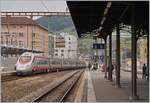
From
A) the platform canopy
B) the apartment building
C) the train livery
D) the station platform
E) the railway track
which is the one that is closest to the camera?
the station platform

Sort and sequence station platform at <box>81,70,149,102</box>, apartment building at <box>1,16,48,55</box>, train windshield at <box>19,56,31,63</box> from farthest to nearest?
apartment building at <box>1,16,48,55</box>, train windshield at <box>19,56,31,63</box>, station platform at <box>81,70,149,102</box>

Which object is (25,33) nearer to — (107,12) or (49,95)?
(107,12)

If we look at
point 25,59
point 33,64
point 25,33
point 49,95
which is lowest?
point 49,95

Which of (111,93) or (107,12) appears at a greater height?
(107,12)

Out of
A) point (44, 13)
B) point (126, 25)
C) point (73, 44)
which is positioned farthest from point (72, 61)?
point (126, 25)

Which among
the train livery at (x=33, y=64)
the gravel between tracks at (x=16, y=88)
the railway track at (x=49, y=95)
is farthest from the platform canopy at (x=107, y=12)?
the train livery at (x=33, y=64)

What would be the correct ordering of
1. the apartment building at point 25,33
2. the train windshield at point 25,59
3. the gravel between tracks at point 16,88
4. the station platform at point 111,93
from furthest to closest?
the apartment building at point 25,33 < the train windshield at point 25,59 < the gravel between tracks at point 16,88 < the station platform at point 111,93

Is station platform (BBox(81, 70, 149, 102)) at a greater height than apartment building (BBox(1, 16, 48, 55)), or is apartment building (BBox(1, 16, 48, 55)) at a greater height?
apartment building (BBox(1, 16, 48, 55))

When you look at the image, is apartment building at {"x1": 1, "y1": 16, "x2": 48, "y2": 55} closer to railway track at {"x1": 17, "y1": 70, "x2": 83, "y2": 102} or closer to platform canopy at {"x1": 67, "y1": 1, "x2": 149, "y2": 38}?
railway track at {"x1": 17, "y1": 70, "x2": 83, "y2": 102}

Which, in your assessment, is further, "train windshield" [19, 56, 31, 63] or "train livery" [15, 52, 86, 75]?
"train windshield" [19, 56, 31, 63]

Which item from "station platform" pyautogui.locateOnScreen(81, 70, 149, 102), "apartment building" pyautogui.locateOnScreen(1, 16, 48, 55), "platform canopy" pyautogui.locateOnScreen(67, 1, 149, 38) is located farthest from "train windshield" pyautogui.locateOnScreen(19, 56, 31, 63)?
"apartment building" pyautogui.locateOnScreen(1, 16, 48, 55)

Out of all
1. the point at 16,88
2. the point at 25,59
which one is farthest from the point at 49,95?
the point at 25,59

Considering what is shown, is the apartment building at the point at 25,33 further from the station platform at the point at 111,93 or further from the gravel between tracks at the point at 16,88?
the station platform at the point at 111,93

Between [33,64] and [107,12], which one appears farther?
[33,64]
